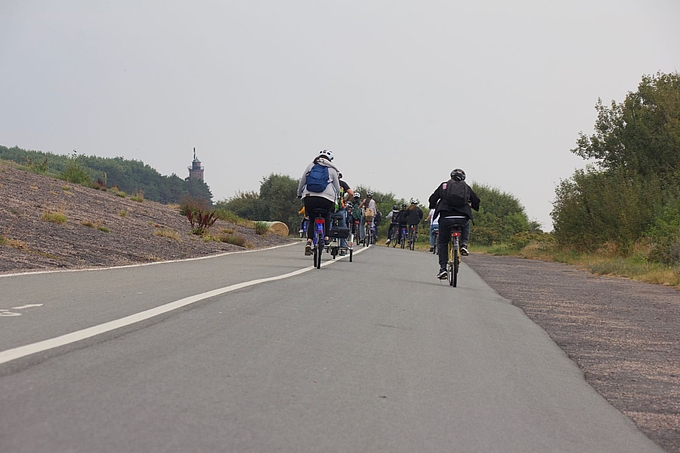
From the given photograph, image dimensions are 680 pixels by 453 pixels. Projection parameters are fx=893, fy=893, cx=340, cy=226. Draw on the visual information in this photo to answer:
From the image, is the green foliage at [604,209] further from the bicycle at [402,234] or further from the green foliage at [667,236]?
the bicycle at [402,234]

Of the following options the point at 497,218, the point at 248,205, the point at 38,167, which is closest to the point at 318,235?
the point at 38,167

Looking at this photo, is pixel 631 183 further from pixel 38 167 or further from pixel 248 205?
pixel 248 205

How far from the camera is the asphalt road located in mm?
4391

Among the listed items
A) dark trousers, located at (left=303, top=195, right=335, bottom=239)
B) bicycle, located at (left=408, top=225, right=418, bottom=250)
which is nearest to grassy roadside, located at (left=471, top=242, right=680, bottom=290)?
bicycle, located at (left=408, top=225, right=418, bottom=250)

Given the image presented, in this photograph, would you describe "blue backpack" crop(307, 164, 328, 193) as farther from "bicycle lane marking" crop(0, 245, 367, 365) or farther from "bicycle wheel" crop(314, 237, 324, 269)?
"bicycle lane marking" crop(0, 245, 367, 365)

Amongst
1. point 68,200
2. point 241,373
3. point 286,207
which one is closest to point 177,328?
point 241,373

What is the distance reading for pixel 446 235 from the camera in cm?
1543

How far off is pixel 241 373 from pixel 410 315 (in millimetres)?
4256

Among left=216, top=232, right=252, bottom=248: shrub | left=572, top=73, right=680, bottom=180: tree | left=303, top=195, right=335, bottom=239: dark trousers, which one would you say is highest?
left=572, top=73, right=680, bottom=180: tree

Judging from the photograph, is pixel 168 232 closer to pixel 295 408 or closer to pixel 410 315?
pixel 410 315

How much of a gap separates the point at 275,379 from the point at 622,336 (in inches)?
204

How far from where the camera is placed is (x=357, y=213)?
31.1 metres

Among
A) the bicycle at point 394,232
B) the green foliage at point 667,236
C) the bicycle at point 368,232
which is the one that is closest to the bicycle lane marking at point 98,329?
the green foliage at point 667,236

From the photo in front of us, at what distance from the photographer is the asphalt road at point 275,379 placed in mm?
4391
